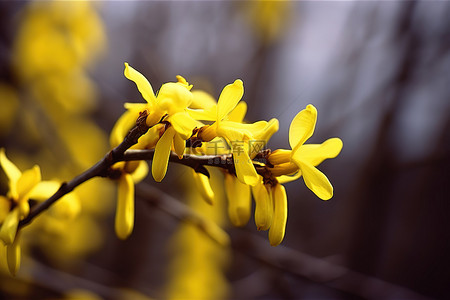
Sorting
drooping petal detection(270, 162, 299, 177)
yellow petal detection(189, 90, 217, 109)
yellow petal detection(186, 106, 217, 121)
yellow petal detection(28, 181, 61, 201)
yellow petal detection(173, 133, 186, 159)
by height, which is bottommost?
yellow petal detection(28, 181, 61, 201)

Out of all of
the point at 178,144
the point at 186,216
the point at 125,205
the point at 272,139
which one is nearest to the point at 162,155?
the point at 178,144

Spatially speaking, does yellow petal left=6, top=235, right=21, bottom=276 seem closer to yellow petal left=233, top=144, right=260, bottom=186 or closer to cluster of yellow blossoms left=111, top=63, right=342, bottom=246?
cluster of yellow blossoms left=111, top=63, right=342, bottom=246

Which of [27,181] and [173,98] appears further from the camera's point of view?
[27,181]

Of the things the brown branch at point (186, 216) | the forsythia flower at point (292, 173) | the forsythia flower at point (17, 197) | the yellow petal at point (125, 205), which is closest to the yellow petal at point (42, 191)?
the forsythia flower at point (17, 197)

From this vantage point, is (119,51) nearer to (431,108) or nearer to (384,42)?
(384,42)

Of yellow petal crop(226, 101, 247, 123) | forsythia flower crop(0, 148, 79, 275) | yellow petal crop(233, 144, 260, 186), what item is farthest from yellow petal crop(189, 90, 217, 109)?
forsythia flower crop(0, 148, 79, 275)

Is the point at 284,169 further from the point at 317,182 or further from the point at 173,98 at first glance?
the point at 173,98
